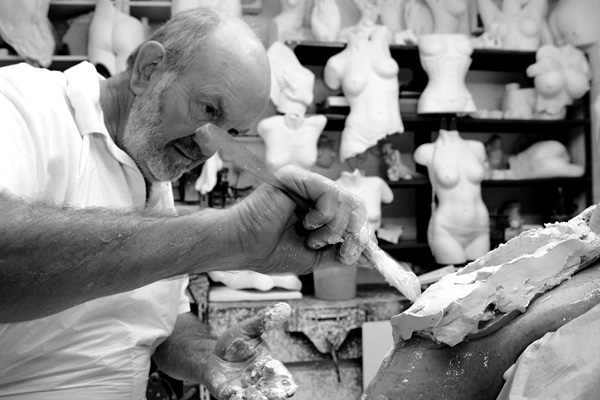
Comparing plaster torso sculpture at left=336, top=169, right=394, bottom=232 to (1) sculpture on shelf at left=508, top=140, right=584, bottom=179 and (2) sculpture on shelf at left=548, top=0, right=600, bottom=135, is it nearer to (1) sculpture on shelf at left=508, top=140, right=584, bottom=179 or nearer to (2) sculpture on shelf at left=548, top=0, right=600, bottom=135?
(1) sculpture on shelf at left=508, top=140, right=584, bottom=179

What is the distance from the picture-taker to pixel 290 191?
1234 mm

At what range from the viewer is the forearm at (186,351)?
1.71 meters

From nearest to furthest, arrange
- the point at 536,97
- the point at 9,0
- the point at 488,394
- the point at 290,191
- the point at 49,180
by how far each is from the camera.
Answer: the point at 488,394 < the point at 290,191 < the point at 49,180 < the point at 9,0 < the point at 536,97

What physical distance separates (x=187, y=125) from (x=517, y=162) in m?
3.47

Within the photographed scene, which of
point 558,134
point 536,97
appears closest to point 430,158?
point 536,97

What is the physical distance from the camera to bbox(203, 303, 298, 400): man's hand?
1431 mm

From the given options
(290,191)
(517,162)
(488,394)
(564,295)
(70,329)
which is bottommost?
(517,162)

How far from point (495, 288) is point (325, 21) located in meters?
3.35

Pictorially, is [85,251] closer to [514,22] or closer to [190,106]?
[190,106]

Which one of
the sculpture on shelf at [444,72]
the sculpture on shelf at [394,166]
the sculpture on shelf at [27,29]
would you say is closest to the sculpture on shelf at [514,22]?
the sculpture on shelf at [444,72]

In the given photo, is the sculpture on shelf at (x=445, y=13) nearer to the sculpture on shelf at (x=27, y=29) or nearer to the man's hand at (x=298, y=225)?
the sculpture on shelf at (x=27, y=29)

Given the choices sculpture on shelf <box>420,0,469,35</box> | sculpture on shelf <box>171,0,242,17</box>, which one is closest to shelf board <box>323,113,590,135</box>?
sculpture on shelf <box>420,0,469,35</box>

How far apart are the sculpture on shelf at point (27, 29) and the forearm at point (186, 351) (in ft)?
8.36

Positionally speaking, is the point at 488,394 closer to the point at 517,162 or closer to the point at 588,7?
the point at 517,162
